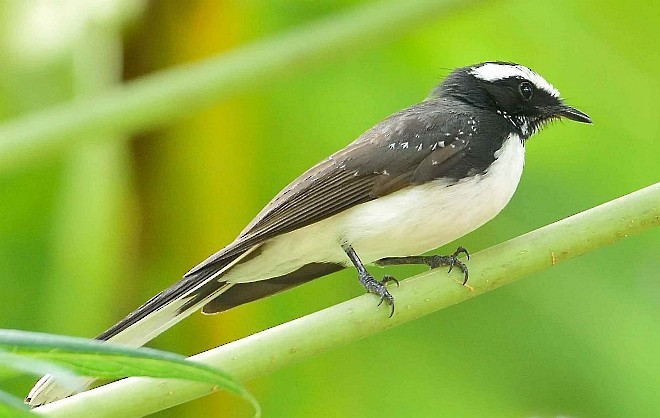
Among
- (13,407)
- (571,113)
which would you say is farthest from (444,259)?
(13,407)

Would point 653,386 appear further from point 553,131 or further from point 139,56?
point 139,56

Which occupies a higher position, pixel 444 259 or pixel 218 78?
pixel 218 78

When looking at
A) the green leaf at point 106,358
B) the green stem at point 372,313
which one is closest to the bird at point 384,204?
the green stem at point 372,313

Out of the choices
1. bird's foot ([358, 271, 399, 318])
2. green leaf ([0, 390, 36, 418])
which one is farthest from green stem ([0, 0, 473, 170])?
green leaf ([0, 390, 36, 418])

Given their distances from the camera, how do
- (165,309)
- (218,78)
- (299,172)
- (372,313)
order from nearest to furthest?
(372,313) → (218,78) → (165,309) → (299,172)

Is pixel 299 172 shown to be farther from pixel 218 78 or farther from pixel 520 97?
pixel 218 78

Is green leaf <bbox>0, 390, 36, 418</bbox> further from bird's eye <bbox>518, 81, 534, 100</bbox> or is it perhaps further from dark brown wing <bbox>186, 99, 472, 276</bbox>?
bird's eye <bbox>518, 81, 534, 100</bbox>
